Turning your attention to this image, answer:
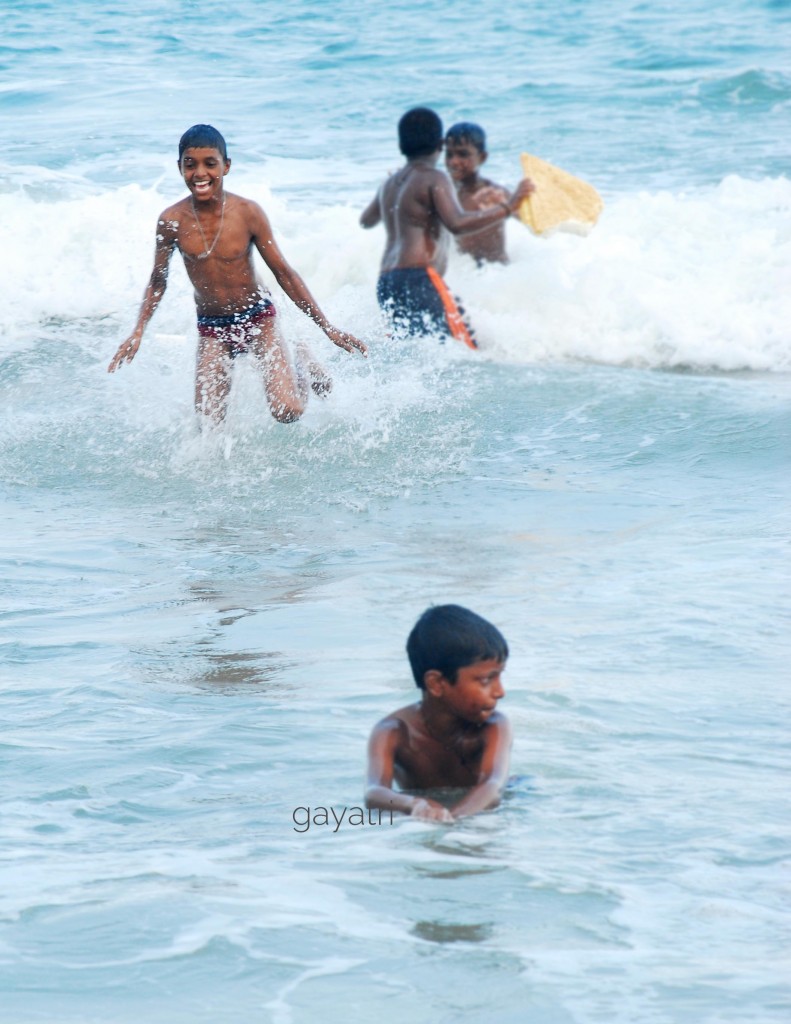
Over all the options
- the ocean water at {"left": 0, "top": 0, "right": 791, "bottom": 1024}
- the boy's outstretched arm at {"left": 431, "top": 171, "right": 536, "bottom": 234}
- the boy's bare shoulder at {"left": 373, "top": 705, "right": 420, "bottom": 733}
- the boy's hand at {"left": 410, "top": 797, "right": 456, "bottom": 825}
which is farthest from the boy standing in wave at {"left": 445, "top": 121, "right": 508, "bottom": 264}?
the boy's hand at {"left": 410, "top": 797, "right": 456, "bottom": 825}

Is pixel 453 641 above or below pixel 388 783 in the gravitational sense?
above

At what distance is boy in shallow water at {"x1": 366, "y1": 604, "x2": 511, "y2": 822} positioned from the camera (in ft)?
12.3

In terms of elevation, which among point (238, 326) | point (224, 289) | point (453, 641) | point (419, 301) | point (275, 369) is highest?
point (224, 289)

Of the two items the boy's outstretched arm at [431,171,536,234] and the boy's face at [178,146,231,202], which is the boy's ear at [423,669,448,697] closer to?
the boy's face at [178,146,231,202]

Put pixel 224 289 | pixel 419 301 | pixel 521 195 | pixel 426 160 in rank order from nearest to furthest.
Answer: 1. pixel 224 289
2. pixel 426 160
3. pixel 419 301
4. pixel 521 195

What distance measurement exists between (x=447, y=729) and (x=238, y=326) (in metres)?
4.10

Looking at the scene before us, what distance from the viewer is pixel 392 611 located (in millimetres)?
5562

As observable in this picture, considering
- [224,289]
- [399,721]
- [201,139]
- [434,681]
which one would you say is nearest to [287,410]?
[224,289]

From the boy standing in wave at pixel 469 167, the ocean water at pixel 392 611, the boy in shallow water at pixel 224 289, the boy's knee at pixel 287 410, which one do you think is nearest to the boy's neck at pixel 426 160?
the boy standing in wave at pixel 469 167

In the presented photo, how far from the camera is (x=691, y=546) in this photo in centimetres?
635

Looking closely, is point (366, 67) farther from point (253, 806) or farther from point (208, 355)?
point (253, 806)

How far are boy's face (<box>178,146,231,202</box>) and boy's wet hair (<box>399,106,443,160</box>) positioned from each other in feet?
8.15

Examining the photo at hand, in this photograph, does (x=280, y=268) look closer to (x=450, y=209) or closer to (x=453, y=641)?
(x=450, y=209)

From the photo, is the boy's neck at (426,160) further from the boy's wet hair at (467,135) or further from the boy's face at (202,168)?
the boy's face at (202,168)
